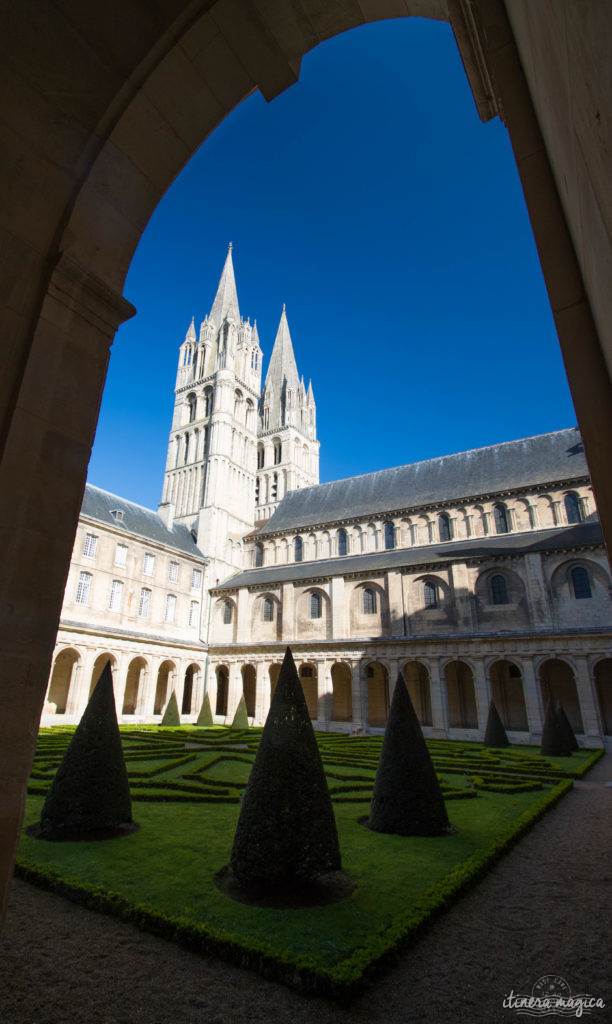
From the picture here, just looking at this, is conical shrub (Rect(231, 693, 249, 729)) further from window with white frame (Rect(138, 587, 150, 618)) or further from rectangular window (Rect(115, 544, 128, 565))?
rectangular window (Rect(115, 544, 128, 565))

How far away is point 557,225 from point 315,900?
6231mm

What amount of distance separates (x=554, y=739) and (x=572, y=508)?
1482 centimetres

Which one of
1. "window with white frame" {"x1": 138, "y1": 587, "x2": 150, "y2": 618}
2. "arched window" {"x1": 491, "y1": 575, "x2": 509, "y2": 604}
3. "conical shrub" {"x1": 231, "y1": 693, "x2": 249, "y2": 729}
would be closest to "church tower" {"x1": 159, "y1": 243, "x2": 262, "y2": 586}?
"window with white frame" {"x1": 138, "y1": 587, "x2": 150, "y2": 618}

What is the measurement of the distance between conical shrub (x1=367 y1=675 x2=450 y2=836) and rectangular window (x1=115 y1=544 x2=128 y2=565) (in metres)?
25.7

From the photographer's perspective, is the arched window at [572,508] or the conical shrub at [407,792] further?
the arched window at [572,508]

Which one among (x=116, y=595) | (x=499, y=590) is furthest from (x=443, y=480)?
(x=116, y=595)

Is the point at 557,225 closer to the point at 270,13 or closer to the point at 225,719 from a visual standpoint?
the point at 270,13

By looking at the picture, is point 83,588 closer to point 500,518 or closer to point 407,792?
point 500,518

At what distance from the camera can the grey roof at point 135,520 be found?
102 ft

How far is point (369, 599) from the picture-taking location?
96.8 ft

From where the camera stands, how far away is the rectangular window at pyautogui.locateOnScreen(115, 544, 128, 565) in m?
30.6

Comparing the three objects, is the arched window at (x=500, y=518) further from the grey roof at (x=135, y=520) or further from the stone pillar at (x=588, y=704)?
the grey roof at (x=135, y=520)

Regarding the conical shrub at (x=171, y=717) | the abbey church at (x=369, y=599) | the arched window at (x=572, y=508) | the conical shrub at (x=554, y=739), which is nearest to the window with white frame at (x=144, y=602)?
the abbey church at (x=369, y=599)

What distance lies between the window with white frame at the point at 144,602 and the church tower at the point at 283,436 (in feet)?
75.8
